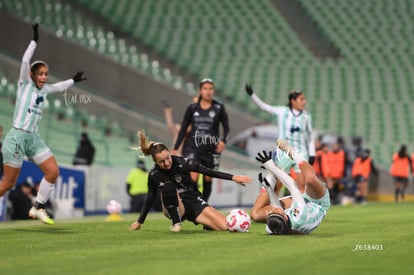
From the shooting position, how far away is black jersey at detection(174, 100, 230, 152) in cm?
1672

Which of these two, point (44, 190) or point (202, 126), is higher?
point (202, 126)

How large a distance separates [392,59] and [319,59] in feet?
9.55

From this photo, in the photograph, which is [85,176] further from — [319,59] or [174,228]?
[319,59]

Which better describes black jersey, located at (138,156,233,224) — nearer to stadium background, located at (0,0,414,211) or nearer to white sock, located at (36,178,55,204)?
white sock, located at (36,178,55,204)

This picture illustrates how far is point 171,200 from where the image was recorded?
13242mm

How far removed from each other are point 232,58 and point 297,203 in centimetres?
2700

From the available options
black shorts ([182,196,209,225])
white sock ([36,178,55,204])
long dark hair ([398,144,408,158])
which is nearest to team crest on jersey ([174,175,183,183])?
black shorts ([182,196,209,225])

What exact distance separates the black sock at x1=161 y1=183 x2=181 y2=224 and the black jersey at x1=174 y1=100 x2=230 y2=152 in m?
3.26

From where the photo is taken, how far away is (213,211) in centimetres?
1367

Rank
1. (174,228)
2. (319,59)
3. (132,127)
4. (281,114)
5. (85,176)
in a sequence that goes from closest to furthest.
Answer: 1. (174,228)
2. (281,114)
3. (85,176)
4. (132,127)
5. (319,59)

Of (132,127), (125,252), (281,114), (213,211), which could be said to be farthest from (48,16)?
(125,252)

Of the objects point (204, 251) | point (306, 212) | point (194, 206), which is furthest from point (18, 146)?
point (204, 251)

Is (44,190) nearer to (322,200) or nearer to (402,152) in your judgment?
(322,200)

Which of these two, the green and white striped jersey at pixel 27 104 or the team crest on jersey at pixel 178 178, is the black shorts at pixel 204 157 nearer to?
the team crest on jersey at pixel 178 178
